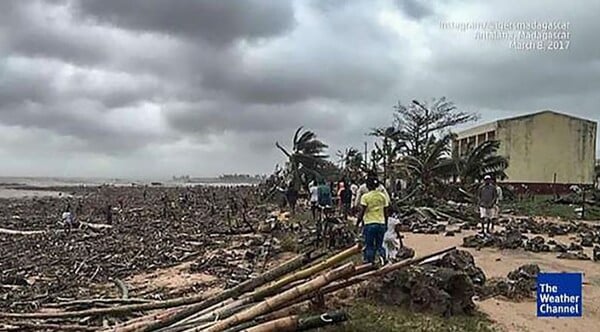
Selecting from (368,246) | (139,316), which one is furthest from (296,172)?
(139,316)

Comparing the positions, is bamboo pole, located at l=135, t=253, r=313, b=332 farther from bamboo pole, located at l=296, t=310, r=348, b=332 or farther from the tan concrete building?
the tan concrete building

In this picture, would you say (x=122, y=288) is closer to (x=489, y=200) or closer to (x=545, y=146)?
(x=489, y=200)

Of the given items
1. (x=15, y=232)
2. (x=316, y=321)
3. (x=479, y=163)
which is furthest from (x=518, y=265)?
(x=15, y=232)

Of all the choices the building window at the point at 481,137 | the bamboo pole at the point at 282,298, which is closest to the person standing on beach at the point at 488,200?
the bamboo pole at the point at 282,298

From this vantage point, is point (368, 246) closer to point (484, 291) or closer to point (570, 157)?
point (484, 291)

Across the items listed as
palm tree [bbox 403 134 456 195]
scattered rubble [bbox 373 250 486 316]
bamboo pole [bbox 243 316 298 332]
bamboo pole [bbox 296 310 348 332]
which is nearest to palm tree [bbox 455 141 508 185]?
palm tree [bbox 403 134 456 195]

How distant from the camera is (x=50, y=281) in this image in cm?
1238

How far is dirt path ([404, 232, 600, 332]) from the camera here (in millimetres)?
8055

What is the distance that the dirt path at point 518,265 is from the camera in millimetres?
8055

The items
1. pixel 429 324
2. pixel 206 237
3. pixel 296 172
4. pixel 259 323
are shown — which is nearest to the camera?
pixel 259 323

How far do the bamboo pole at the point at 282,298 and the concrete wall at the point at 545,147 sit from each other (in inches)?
1409

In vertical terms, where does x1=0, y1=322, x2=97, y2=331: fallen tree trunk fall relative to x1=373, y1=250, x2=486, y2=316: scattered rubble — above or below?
below

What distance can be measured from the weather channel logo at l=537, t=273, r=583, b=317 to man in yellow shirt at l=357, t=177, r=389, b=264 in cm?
528

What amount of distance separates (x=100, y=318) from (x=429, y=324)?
4.12 meters
